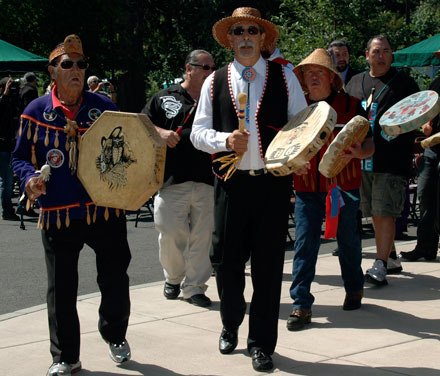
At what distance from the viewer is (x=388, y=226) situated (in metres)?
8.48

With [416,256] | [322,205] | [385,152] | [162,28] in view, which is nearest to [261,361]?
[322,205]

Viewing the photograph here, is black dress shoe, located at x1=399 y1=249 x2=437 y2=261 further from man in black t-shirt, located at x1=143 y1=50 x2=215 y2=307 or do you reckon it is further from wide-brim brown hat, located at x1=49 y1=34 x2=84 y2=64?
wide-brim brown hat, located at x1=49 y1=34 x2=84 y2=64

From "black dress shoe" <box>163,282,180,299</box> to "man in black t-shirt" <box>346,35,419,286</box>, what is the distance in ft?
5.85

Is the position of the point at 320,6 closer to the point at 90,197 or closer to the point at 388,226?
the point at 388,226

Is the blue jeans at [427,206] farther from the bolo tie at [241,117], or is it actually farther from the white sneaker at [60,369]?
the white sneaker at [60,369]

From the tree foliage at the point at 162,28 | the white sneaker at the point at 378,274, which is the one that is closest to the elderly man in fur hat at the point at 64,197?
the white sneaker at the point at 378,274

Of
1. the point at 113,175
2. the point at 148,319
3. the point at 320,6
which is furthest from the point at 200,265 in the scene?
the point at 320,6

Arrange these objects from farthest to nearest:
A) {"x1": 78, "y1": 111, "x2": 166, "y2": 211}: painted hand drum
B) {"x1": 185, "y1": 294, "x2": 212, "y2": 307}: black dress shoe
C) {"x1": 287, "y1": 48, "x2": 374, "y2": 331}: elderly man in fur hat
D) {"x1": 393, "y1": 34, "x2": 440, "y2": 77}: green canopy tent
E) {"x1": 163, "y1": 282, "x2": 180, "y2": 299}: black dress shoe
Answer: {"x1": 393, "y1": 34, "x2": 440, "y2": 77}: green canopy tent
{"x1": 163, "y1": 282, "x2": 180, "y2": 299}: black dress shoe
{"x1": 185, "y1": 294, "x2": 212, "y2": 307}: black dress shoe
{"x1": 287, "y1": 48, "x2": 374, "y2": 331}: elderly man in fur hat
{"x1": 78, "y1": 111, "x2": 166, "y2": 211}: painted hand drum

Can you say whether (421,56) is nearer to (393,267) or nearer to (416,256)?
(416,256)

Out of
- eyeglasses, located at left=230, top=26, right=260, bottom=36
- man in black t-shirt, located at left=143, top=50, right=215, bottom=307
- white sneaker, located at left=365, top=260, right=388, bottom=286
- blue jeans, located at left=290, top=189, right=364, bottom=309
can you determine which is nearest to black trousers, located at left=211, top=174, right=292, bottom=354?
eyeglasses, located at left=230, top=26, right=260, bottom=36

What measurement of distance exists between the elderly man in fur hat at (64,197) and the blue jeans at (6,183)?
851cm

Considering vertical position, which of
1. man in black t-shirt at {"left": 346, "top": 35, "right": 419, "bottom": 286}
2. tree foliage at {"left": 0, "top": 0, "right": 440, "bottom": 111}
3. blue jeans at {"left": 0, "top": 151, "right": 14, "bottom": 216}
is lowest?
blue jeans at {"left": 0, "top": 151, "right": 14, "bottom": 216}

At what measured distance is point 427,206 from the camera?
32.2 feet

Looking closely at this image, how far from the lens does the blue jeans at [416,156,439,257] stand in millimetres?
9531
